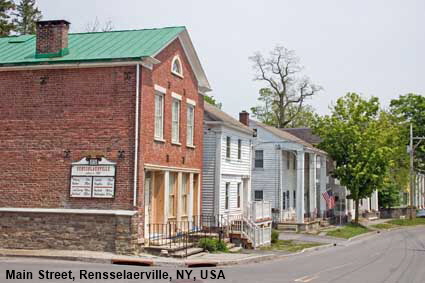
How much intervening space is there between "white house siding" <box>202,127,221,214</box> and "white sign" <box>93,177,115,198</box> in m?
10.7

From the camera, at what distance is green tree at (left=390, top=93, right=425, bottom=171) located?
74875 millimetres

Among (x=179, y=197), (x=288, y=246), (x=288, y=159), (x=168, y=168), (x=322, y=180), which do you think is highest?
(x=288, y=159)

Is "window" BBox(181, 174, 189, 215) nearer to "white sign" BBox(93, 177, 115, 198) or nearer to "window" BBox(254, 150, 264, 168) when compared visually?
"white sign" BBox(93, 177, 115, 198)

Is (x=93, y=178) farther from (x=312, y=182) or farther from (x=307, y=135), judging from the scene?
(x=307, y=135)

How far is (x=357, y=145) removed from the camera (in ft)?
169

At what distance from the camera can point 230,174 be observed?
3541 cm

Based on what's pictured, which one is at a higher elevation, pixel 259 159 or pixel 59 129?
pixel 259 159

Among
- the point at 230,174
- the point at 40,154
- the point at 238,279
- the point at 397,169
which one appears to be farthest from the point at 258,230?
the point at 397,169

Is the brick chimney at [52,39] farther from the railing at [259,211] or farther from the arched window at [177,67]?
the railing at [259,211]

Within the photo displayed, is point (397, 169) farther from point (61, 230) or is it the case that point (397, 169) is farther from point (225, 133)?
point (61, 230)

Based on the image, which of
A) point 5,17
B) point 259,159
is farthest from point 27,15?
point 259,159

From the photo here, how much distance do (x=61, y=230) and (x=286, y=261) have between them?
358 inches

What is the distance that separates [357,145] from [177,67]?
89.3 feet

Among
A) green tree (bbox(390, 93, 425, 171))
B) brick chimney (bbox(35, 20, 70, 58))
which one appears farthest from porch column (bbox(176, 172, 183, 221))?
green tree (bbox(390, 93, 425, 171))
